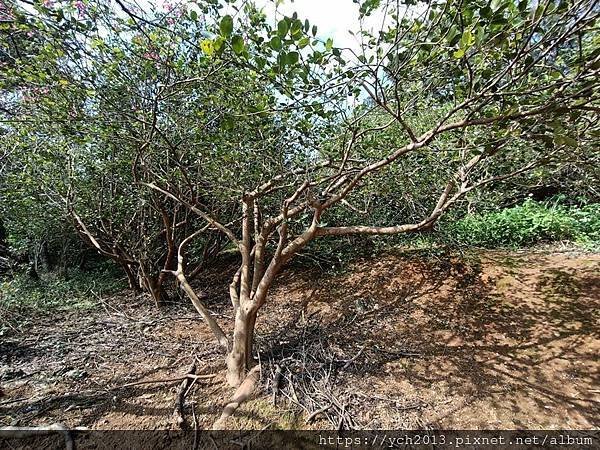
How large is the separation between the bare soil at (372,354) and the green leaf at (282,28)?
102 inches

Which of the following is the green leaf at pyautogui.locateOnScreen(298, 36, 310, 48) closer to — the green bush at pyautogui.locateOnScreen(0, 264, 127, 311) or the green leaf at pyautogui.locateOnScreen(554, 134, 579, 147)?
the green leaf at pyautogui.locateOnScreen(554, 134, 579, 147)

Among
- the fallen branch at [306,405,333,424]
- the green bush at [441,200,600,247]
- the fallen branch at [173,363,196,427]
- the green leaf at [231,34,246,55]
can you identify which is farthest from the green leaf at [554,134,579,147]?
the green bush at [441,200,600,247]

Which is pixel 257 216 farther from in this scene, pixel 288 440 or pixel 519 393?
pixel 519 393

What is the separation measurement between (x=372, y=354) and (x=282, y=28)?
3.05 meters

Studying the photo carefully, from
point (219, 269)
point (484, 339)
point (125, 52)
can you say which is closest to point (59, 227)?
point (219, 269)

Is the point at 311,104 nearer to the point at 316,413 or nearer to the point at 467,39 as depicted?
the point at 467,39

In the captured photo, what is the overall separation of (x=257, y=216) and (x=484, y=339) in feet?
8.94

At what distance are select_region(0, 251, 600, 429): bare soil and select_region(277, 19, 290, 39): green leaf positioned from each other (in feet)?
8.51

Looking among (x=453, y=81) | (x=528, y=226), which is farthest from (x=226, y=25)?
(x=528, y=226)

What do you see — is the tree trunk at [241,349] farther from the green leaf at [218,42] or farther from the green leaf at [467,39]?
the green leaf at [467,39]

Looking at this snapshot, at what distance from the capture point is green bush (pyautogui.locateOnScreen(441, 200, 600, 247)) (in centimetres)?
491

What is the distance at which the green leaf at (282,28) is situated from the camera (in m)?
1.29

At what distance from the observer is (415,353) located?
3250mm

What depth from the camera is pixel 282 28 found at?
51.3 inches
